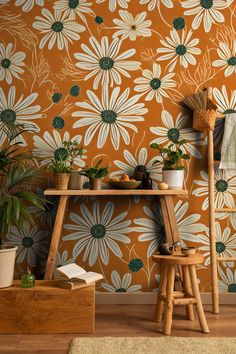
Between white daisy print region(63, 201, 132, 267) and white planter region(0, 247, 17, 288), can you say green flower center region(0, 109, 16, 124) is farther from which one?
white planter region(0, 247, 17, 288)

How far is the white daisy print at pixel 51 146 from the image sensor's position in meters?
2.93

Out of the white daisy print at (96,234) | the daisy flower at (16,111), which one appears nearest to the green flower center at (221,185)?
the white daisy print at (96,234)

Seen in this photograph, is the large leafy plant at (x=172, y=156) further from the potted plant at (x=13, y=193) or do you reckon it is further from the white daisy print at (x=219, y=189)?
the potted plant at (x=13, y=193)

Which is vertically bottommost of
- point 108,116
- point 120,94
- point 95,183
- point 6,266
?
point 6,266

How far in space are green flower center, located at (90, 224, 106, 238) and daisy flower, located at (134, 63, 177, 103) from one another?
3.30 feet

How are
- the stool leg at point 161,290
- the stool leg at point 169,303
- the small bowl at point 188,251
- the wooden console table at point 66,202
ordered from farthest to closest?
1. the wooden console table at point 66,202
2. the stool leg at point 161,290
3. the small bowl at point 188,251
4. the stool leg at point 169,303

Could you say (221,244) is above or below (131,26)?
below

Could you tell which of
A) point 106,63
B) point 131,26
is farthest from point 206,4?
point 106,63

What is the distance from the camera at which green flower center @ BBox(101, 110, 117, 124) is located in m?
2.94

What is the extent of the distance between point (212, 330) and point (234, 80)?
177cm

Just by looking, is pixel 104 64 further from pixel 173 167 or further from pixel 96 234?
pixel 96 234

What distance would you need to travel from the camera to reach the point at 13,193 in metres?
2.81

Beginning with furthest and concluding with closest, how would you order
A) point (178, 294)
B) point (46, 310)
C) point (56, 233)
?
1. point (56, 233)
2. point (178, 294)
3. point (46, 310)

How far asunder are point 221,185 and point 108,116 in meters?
0.98
